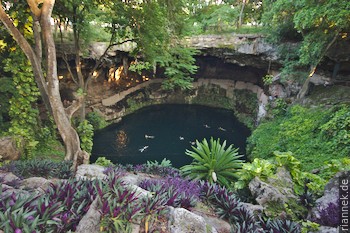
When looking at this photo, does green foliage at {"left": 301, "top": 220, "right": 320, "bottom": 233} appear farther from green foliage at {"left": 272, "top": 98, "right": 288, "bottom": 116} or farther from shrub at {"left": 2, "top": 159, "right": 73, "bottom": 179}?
green foliage at {"left": 272, "top": 98, "right": 288, "bottom": 116}

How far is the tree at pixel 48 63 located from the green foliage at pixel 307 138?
6.74 metres

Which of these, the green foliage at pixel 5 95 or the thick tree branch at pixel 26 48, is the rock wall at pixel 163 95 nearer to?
the green foliage at pixel 5 95

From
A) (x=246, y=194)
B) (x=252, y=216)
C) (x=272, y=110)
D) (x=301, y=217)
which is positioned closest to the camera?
(x=252, y=216)

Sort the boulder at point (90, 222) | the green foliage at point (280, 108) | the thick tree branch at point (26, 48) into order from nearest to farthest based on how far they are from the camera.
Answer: the boulder at point (90, 222)
the thick tree branch at point (26, 48)
the green foliage at point (280, 108)

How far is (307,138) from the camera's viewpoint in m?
8.20

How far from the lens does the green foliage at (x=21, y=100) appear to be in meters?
8.73

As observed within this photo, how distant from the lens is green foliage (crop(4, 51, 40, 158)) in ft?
28.7

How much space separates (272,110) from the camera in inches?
511

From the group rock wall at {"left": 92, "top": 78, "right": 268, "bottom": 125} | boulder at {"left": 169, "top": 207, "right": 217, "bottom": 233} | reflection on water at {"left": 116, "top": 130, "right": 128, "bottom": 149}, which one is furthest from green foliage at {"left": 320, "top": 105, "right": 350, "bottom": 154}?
reflection on water at {"left": 116, "top": 130, "right": 128, "bottom": 149}

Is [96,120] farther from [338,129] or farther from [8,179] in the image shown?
[338,129]

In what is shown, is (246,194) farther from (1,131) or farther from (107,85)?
(107,85)

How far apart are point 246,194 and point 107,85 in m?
14.7

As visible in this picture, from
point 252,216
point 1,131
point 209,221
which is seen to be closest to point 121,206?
point 209,221

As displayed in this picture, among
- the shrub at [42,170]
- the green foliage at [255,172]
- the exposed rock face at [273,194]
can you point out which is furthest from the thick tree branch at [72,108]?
the exposed rock face at [273,194]
